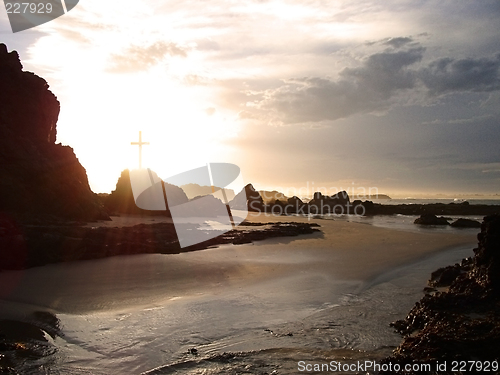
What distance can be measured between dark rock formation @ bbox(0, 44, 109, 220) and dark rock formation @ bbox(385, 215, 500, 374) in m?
21.6

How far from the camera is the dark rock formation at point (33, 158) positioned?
2078cm

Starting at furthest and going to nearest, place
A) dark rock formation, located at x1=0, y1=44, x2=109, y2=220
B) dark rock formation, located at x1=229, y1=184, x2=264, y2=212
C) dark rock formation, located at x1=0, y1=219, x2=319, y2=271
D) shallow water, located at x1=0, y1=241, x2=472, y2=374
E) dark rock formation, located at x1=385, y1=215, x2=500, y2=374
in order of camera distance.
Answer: dark rock formation, located at x1=229, y1=184, x2=264, y2=212 < dark rock formation, located at x1=0, y1=44, x2=109, y2=220 < dark rock formation, located at x1=0, y1=219, x2=319, y2=271 < shallow water, located at x1=0, y1=241, x2=472, y2=374 < dark rock formation, located at x1=385, y1=215, x2=500, y2=374

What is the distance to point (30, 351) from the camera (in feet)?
18.1

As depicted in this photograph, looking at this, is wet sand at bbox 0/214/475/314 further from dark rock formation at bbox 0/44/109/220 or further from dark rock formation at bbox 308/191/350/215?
dark rock formation at bbox 308/191/350/215

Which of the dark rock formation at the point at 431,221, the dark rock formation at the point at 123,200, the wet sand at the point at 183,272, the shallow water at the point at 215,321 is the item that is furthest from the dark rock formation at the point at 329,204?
the shallow water at the point at 215,321

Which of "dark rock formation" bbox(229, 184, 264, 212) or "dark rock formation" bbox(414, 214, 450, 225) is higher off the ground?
"dark rock formation" bbox(229, 184, 264, 212)

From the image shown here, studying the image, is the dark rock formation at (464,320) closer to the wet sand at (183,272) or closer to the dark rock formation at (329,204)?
the wet sand at (183,272)

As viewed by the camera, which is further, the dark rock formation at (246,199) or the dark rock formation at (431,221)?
the dark rock formation at (246,199)

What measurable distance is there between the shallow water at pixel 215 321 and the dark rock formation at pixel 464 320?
1.89 feet

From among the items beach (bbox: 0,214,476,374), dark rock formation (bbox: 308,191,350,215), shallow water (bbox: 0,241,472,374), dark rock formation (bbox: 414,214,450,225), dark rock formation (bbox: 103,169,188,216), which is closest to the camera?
shallow water (bbox: 0,241,472,374)

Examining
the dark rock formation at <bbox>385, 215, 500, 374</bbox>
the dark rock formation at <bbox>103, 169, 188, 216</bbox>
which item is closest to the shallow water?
the dark rock formation at <bbox>385, 215, 500, 374</bbox>

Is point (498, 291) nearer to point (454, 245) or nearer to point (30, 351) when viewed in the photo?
point (30, 351)

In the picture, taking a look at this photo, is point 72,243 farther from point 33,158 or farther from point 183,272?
Answer: point 33,158

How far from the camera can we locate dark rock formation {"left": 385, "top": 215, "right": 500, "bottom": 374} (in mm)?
4691
